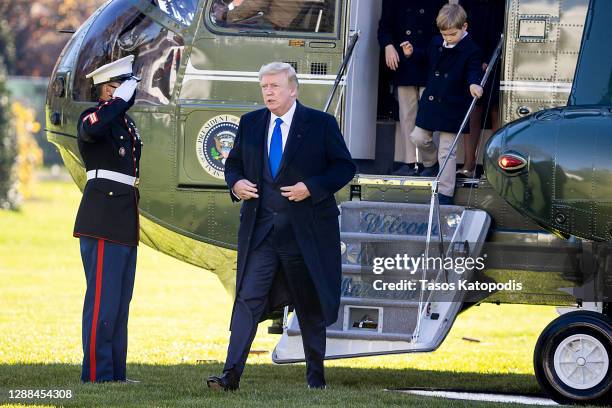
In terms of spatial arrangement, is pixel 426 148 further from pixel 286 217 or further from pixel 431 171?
pixel 286 217

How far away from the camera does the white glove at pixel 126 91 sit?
26.5 ft

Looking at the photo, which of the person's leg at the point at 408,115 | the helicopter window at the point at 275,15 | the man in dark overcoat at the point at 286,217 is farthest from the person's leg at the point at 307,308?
the helicopter window at the point at 275,15

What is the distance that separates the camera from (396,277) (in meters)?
8.41

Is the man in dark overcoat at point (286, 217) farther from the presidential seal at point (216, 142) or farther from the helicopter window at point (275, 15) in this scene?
the helicopter window at point (275, 15)

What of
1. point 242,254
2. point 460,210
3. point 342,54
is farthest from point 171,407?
point 342,54

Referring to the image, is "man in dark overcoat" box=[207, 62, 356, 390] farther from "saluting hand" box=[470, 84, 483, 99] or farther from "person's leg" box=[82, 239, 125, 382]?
"saluting hand" box=[470, 84, 483, 99]

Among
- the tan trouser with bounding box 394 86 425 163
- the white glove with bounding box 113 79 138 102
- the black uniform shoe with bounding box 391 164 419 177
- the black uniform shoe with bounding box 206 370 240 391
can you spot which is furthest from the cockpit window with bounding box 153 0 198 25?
the black uniform shoe with bounding box 206 370 240 391

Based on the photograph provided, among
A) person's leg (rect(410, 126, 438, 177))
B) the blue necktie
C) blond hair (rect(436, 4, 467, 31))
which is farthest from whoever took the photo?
person's leg (rect(410, 126, 438, 177))

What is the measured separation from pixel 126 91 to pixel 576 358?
10.2ft

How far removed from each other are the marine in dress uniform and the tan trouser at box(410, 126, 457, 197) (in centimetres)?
203

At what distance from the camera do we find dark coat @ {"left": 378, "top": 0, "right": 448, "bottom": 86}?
31.0 feet

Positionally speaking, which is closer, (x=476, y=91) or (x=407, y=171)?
(x=476, y=91)

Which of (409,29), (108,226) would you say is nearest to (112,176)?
(108,226)

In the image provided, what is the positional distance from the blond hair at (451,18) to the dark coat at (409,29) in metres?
0.59
